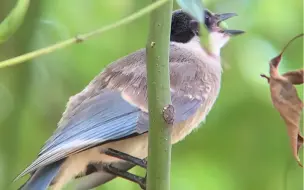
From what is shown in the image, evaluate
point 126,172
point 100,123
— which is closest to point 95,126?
point 100,123

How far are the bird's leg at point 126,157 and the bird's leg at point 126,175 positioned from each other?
0.02 m

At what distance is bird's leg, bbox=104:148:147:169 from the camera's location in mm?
1156

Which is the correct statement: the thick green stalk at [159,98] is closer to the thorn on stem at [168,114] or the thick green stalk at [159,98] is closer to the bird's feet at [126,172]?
the thorn on stem at [168,114]

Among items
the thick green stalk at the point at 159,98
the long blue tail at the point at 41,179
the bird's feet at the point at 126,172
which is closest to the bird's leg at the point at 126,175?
the bird's feet at the point at 126,172

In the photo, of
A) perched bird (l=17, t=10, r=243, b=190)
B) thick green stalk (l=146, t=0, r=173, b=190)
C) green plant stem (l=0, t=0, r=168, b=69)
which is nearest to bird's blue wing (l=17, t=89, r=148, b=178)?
perched bird (l=17, t=10, r=243, b=190)

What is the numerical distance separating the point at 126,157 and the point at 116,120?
0.21 feet

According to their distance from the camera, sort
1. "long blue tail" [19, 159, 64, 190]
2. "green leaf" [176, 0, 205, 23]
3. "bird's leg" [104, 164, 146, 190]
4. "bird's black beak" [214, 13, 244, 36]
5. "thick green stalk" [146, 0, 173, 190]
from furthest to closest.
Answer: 1. "bird's black beak" [214, 13, 244, 36]
2. "bird's leg" [104, 164, 146, 190]
3. "long blue tail" [19, 159, 64, 190]
4. "thick green stalk" [146, 0, 173, 190]
5. "green leaf" [176, 0, 205, 23]

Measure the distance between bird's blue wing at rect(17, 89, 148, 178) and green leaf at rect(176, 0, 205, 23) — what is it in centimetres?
44

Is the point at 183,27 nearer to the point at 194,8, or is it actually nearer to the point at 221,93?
the point at 221,93

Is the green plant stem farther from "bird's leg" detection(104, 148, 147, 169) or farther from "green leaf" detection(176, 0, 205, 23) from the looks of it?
"bird's leg" detection(104, 148, 147, 169)

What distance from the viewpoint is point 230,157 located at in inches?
64.6

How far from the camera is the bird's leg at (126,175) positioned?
1144mm

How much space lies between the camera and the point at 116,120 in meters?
1.18

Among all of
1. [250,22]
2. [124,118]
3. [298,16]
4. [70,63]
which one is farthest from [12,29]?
[298,16]
